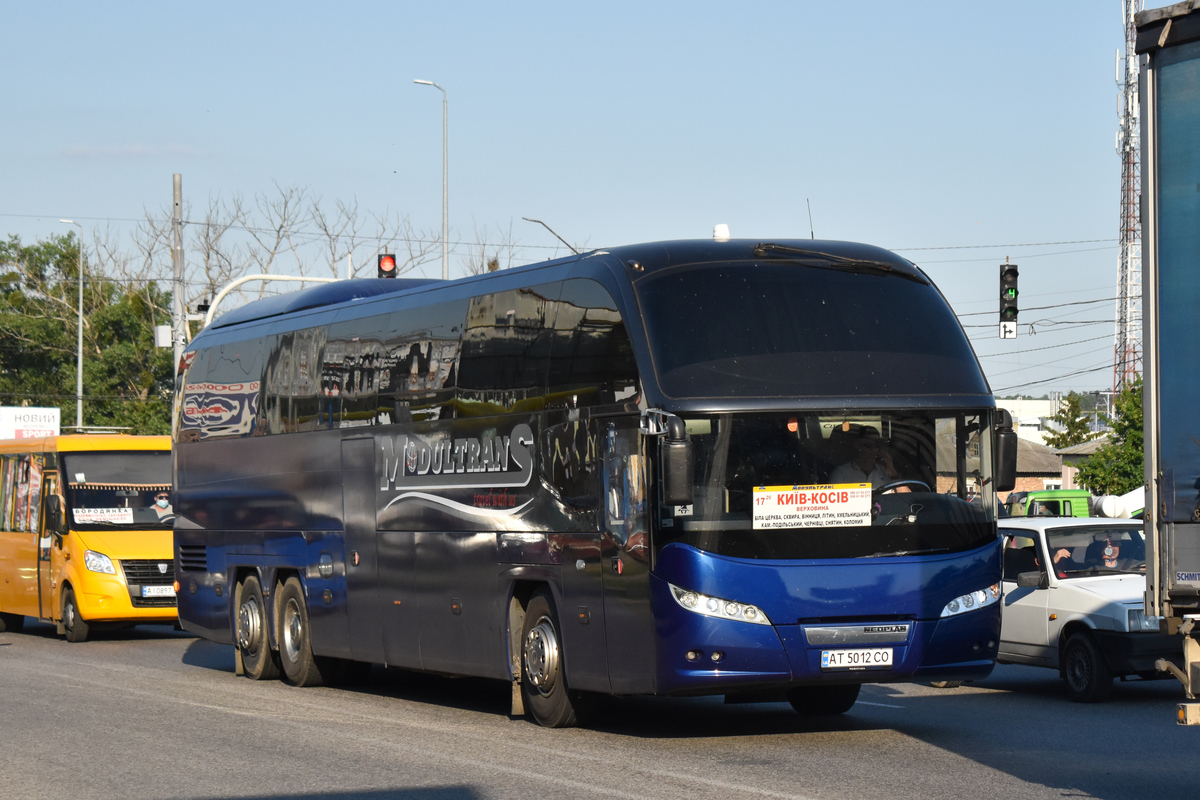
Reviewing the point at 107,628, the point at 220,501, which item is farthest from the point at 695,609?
the point at 107,628

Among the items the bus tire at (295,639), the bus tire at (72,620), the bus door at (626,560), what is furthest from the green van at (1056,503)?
the bus door at (626,560)

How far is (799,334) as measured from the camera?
1186 centimetres

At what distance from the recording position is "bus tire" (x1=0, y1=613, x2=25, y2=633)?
27672 mm

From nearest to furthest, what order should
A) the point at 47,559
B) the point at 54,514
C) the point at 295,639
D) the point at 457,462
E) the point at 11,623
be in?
the point at 457,462 → the point at 295,639 → the point at 54,514 → the point at 47,559 → the point at 11,623

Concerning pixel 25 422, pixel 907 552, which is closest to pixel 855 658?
pixel 907 552

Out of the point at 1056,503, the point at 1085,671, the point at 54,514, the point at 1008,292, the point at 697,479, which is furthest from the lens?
the point at 1056,503

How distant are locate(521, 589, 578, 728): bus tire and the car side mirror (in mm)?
4777

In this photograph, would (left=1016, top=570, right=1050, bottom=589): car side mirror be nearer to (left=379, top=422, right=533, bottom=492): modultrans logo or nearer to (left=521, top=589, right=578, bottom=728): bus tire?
(left=521, top=589, right=578, bottom=728): bus tire

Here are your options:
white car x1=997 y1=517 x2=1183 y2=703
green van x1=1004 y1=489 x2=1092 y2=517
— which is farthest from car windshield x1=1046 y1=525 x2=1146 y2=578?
green van x1=1004 y1=489 x2=1092 y2=517

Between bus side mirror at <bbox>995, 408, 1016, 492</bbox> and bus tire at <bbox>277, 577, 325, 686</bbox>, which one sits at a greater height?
bus side mirror at <bbox>995, 408, 1016, 492</bbox>

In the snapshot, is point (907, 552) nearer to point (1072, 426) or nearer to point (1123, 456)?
point (1123, 456)

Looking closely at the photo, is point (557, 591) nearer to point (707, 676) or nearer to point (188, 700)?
point (707, 676)

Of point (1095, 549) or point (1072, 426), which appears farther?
point (1072, 426)

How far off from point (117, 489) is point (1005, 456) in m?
15.5
